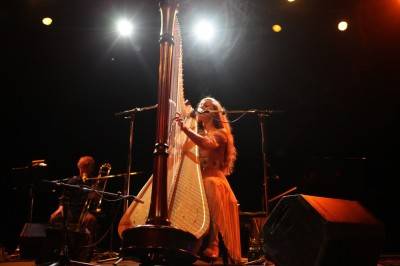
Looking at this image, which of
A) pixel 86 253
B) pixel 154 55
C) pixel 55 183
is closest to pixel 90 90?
pixel 154 55

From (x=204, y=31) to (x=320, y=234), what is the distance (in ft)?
16.1

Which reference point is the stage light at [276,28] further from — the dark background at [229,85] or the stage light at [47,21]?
the stage light at [47,21]

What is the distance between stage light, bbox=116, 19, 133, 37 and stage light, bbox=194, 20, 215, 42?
3.47ft

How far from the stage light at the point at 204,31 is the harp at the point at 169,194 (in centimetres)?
383

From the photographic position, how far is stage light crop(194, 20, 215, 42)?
6.48m

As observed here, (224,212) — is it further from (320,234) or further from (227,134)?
(320,234)

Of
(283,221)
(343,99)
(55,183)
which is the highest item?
(343,99)

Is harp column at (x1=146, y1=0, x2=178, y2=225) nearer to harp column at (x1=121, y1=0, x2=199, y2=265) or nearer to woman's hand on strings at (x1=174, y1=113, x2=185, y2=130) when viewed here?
harp column at (x1=121, y1=0, x2=199, y2=265)

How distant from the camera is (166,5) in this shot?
2.59 m

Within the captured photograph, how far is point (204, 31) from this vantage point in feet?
21.6

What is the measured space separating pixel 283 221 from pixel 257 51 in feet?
16.3

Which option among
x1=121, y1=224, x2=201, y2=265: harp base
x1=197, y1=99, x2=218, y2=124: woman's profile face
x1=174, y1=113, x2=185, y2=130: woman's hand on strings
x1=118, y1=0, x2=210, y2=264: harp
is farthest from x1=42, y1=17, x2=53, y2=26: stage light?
x1=121, y1=224, x2=201, y2=265: harp base

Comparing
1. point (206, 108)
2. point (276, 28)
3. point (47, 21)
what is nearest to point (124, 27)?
point (47, 21)

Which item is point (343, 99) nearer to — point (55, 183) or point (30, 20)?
point (30, 20)
